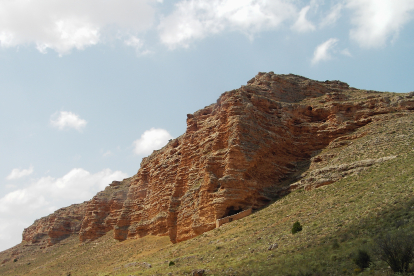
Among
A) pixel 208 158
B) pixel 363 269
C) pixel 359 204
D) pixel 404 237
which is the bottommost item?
pixel 363 269

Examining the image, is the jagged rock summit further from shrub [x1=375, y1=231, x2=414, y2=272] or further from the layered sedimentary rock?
shrub [x1=375, y1=231, x2=414, y2=272]

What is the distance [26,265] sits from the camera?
65250 millimetres

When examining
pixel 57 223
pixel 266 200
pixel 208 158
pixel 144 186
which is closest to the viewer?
pixel 266 200

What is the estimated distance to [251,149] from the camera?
122ft

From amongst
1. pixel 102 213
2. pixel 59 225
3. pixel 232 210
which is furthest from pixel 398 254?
pixel 59 225

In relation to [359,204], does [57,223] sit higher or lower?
higher

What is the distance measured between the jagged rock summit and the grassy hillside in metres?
2.05

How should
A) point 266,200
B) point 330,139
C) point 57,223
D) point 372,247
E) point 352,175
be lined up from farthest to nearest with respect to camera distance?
point 57,223 → point 330,139 → point 266,200 → point 352,175 → point 372,247

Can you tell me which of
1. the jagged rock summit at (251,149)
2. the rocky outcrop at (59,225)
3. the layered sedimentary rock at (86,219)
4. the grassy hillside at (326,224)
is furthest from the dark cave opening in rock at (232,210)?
the rocky outcrop at (59,225)

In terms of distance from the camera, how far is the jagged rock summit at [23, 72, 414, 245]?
35062 mm

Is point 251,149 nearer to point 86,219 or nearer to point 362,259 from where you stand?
point 362,259

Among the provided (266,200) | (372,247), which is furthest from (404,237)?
(266,200)

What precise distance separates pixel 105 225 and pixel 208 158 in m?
37.8

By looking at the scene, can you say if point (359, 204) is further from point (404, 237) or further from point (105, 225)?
point (105, 225)
